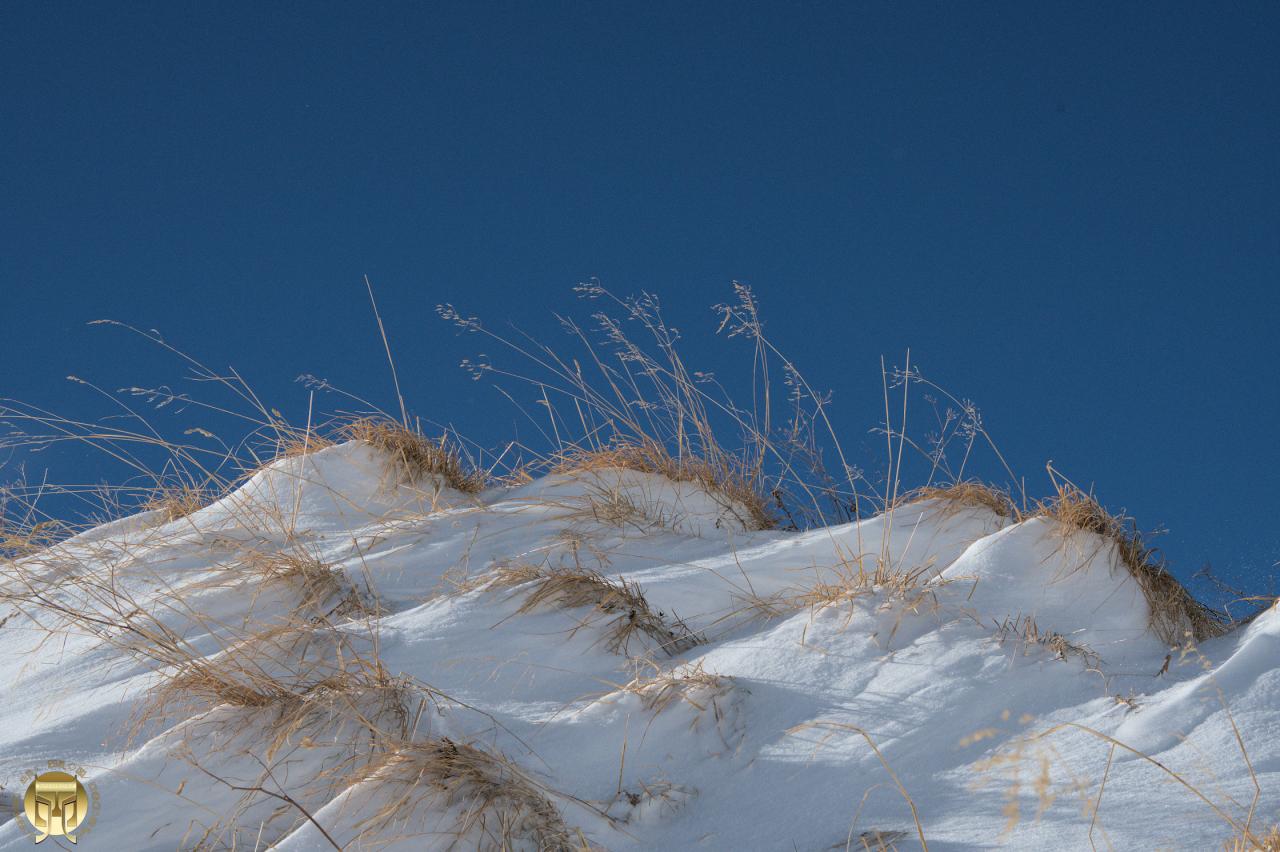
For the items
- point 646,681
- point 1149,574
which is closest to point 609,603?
point 646,681

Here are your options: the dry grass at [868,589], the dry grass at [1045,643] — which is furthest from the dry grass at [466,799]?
the dry grass at [1045,643]

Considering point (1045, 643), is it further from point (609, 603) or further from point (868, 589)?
point (609, 603)

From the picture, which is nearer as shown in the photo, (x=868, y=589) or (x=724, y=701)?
(x=724, y=701)

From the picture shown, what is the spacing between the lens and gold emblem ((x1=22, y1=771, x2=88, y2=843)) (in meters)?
2.17

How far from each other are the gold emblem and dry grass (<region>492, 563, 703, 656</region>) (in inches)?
46.2

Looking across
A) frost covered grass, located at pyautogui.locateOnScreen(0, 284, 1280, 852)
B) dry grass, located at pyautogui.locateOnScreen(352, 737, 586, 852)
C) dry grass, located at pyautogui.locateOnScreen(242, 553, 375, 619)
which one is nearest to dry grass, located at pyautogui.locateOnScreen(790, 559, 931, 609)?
frost covered grass, located at pyautogui.locateOnScreen(0, 284, 1280, 852)

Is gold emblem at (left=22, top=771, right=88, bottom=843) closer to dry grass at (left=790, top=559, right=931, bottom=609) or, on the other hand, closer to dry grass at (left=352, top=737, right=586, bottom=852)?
dry grass at (left=352, top=737, right=586, bottom=852)

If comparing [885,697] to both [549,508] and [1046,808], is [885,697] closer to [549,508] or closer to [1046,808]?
[1046,808]

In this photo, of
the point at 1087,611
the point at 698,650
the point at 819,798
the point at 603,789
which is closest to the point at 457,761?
the point at 603,789

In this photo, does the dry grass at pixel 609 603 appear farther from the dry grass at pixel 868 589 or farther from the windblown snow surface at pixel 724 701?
the dry grass at pixel 868 589

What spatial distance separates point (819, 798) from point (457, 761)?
741 mm

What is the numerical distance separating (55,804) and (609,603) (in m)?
1.42

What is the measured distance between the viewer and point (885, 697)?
2.53m

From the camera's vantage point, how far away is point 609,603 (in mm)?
3027
